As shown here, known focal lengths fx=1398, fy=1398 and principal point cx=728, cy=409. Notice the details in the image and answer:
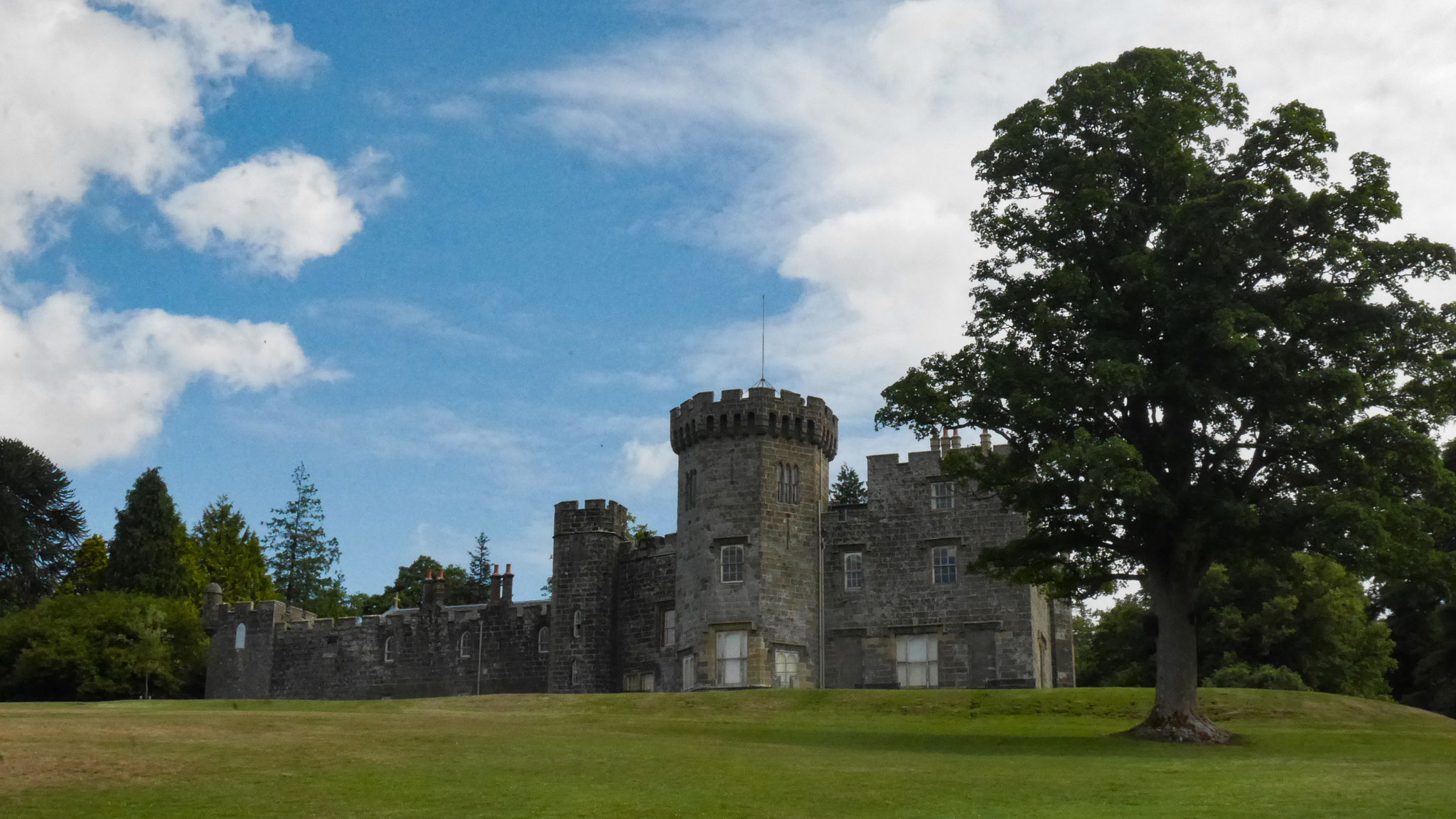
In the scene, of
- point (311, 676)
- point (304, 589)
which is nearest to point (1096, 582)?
point (311, 676)

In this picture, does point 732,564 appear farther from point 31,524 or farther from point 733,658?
point 31,524

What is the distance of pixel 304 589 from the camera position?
307 feet

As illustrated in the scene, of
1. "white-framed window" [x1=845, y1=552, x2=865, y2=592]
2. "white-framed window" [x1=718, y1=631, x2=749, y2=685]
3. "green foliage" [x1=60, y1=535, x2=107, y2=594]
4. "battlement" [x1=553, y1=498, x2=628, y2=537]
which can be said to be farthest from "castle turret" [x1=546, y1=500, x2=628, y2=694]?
"green foliage" [x1=60, y1=535, x2=107, y2=594]

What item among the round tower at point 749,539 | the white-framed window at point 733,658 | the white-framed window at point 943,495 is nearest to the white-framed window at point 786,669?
the round tower at point 749,539

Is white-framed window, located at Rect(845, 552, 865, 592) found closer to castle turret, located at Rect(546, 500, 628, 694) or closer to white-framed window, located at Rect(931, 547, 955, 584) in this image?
white-framed window, located at Rect(931, 547, 955, 584)

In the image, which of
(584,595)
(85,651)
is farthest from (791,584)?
(85,651)

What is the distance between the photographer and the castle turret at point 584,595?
5309 centimetres

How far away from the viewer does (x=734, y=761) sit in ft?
77.5

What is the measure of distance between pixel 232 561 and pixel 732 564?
155ft

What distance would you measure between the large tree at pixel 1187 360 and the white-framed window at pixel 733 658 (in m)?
15.4

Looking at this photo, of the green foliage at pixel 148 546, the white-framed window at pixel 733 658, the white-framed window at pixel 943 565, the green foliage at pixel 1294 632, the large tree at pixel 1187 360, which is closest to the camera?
the large tree at pixel 1187 360

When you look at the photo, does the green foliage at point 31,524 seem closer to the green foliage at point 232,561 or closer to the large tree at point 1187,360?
the green foliage at point 232,561

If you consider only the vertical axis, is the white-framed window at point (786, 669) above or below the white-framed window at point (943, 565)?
below

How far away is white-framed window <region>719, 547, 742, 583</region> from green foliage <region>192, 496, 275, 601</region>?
Result: 146 feet
